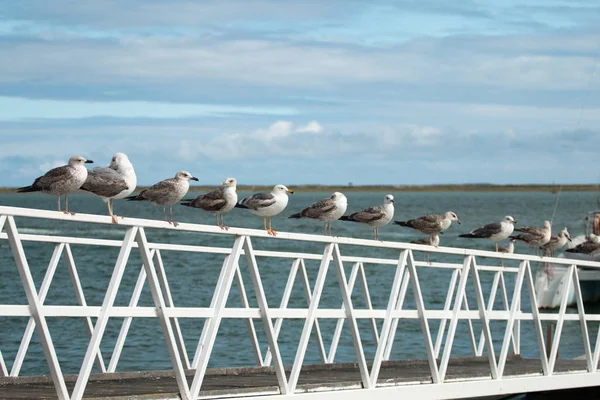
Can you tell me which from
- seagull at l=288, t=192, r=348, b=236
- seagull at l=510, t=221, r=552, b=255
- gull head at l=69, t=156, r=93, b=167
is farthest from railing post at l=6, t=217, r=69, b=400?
seagull at l=510, t=221, r=552, b=255

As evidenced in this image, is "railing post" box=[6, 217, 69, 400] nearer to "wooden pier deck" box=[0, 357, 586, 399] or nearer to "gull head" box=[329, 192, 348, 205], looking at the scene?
"wooden pier deck" box=[0, 357, 586, 399]

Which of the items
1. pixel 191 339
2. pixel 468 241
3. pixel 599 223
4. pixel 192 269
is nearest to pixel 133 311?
pixel 191 339

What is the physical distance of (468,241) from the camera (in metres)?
91.2

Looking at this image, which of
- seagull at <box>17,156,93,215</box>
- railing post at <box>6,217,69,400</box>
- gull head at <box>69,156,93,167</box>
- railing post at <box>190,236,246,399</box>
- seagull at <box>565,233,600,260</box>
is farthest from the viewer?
seagull at <box>565,233,600,260</box>

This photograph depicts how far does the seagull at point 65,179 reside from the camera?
10.7 meters

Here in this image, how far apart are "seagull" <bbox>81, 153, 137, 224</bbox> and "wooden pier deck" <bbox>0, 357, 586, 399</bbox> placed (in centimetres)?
188

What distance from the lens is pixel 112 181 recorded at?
11.2 metres

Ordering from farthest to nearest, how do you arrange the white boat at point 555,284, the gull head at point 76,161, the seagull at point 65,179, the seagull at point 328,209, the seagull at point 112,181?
the white boat at point 555,284 → the seagull at point 328,209 → the seagull at point 112,181 → the gull head at point 76,161 → the seagull at point 65,179

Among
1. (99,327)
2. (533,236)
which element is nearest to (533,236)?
(533,236)

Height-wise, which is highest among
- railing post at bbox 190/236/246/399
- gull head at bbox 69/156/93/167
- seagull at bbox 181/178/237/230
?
gull head at bbox 69/156/93/167

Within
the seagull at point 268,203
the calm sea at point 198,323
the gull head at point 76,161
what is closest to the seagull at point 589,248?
the calm sea at point 198,323

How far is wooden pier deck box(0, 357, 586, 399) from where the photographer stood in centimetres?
1056

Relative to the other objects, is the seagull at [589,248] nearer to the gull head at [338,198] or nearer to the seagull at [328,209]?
the gull head at [338,198]

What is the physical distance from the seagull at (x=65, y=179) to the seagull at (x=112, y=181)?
1.04 ft
